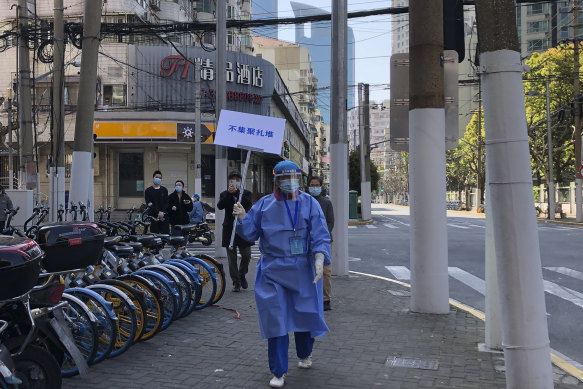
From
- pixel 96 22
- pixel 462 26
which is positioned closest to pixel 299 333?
pixel 462 26

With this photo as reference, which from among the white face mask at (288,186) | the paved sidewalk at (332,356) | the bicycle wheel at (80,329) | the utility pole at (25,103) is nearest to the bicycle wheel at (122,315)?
the paved sidewalk at (332,356)

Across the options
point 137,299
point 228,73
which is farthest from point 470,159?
point 137,299

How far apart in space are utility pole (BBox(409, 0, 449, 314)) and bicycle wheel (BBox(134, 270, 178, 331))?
316 cm

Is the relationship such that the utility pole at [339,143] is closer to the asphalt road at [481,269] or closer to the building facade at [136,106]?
the asphalt road at [481,269]

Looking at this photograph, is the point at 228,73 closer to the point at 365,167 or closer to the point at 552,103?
the point at 365,167

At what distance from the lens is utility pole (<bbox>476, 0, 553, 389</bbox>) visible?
3.87m

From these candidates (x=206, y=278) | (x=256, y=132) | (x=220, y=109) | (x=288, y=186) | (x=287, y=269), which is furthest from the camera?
(x=220, y=109)

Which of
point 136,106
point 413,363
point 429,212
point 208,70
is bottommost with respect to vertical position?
point 413,363

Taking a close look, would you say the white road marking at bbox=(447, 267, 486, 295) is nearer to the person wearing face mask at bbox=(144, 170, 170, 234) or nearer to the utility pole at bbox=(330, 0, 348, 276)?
the utility pole at bbox=(330, 0, 348, 276)

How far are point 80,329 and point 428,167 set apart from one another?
15.3ft

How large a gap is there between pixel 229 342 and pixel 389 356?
67.7 inches

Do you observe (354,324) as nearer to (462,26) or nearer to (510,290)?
(510,290)

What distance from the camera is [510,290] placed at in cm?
391

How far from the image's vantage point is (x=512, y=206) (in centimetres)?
388
